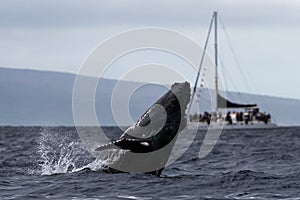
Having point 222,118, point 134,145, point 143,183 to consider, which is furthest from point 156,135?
point 222,118

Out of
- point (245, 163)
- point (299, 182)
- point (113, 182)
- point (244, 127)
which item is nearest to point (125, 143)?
point (113, 182)

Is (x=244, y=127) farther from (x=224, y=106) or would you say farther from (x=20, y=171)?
(x=20, y=171)

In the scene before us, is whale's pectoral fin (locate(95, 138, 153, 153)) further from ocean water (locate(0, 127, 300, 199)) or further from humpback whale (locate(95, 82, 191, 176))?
ocean water (locate(0, 127, 300, 199))

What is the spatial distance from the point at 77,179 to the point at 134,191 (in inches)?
77.7

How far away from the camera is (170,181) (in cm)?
1612

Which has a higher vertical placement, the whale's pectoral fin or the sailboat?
the sailboat

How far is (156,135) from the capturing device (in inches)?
648

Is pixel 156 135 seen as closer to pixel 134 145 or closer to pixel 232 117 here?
pixel 134 145

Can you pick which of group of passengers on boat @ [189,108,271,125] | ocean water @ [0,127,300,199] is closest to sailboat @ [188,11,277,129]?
group of passengers on boat @ [189,108,271,125]

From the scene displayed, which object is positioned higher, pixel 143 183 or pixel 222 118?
pixel 222 118

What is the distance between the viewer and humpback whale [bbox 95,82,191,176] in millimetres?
16297

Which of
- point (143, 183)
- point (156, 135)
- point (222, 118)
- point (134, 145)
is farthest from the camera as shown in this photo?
point (222, 118)

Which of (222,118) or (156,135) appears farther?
(222,118)

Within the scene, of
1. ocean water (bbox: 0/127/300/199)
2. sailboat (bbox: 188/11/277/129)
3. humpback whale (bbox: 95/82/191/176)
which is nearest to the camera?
ocean water (bbox: 0/127/300/199)
